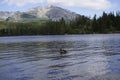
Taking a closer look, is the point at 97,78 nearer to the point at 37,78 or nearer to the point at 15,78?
the point at 37,78

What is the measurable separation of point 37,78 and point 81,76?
5.31m

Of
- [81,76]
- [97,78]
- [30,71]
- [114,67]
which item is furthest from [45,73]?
[114,67]

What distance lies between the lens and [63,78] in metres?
28.8

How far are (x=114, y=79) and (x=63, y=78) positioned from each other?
5.82 metres

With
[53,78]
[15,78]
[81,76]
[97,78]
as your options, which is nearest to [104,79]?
[97,78]

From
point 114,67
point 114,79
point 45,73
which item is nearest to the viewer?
point 114,79

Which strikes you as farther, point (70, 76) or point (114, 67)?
point (114, 67)

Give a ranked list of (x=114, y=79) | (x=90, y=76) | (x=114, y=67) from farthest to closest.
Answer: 1. (x=114, y=67)
2. (x=90, y=76)
3. (x=114, y=79)

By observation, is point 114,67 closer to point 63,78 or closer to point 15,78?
point 63,78

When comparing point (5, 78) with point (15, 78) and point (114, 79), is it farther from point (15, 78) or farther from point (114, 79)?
point (114, 79)

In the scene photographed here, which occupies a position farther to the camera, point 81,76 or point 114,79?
point 81,76

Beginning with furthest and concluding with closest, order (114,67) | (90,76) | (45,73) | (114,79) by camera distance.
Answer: (114,67) < (45,73) < (90,76) < (114,79)

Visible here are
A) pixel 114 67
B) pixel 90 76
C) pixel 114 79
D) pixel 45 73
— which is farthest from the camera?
pixel 114 67

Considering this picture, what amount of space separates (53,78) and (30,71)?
619 cm
